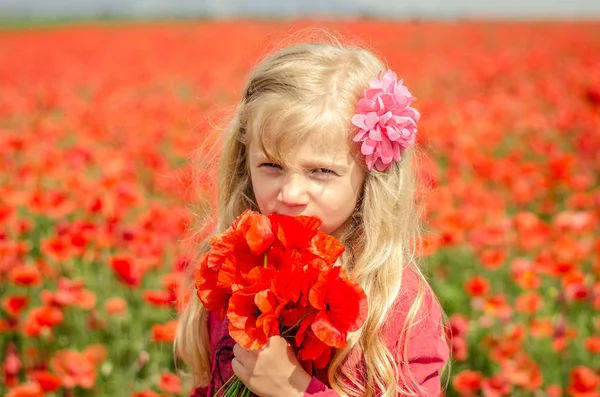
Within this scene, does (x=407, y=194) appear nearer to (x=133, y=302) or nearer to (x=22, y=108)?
(x=133, y=302)

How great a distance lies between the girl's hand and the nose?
0.90ft

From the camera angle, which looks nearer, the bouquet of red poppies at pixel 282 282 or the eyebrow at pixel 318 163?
the bouquet of red poppies at pixel 282 282

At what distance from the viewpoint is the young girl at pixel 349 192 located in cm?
159

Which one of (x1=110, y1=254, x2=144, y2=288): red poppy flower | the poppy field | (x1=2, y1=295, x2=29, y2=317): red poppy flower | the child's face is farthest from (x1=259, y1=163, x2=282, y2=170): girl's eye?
(x1=2, y1=295, x2=29, y2=317): red poppy flower

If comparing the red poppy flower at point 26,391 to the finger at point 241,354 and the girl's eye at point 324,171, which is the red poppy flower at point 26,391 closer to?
the finger at point 241,354

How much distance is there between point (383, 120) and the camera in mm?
1631

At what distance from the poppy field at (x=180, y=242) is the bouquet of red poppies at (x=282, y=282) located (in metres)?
0.83

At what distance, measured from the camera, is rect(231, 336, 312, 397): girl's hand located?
1.49 m

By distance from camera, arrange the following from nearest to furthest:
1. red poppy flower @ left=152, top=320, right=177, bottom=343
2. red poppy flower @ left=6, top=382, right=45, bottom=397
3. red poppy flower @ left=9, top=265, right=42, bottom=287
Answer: red poppy flower @ left=6, top=382, right=45, bottom=397, red poppy flower @ left=152, top=320, right=177, bottom=343, red poppy flower @ left=9, top=265, right=42, bottom=287

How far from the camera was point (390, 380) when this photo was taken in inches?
64.1

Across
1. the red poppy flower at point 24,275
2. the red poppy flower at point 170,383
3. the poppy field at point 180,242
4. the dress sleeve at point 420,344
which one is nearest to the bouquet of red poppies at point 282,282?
the dress sleeve at point 420,344

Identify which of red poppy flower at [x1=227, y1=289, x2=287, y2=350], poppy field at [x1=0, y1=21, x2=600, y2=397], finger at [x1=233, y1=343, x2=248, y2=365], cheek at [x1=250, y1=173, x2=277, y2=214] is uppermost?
cheek at [x1=250, y1=173, x2=277, y2=214]

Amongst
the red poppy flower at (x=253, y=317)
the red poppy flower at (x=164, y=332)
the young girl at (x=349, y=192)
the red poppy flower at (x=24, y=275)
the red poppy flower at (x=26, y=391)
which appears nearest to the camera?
the red poppy flower at (x=253, y=317)

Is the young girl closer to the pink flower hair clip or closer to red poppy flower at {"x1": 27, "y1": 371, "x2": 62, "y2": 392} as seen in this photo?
the pink flower hair clip
